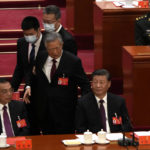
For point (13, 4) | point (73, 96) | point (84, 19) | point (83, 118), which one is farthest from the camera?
point (13, 4)

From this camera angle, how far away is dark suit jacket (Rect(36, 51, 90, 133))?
577cm

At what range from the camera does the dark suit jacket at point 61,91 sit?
5.77 m

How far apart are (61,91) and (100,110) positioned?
1.56 ft

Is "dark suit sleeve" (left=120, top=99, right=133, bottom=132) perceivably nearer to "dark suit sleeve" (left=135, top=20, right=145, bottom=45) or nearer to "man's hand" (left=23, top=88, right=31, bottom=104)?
"man's hand" (left=23, top=88, right=31, bottom=104)

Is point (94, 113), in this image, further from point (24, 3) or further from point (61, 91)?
point (24, 3)

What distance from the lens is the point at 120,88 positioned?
23.1 ft

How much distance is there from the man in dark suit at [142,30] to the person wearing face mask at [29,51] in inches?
43.2

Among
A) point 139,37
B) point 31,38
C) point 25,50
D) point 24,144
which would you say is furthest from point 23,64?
point 24,144

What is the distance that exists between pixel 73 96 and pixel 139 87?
653 millimetres

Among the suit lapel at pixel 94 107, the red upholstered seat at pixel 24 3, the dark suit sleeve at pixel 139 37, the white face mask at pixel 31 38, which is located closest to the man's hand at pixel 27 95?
the white face mask at pixel 31 38

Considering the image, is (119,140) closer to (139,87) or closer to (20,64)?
(139,87)

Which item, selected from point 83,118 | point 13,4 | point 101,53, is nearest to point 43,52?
point 83,118

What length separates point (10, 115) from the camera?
18.3 feet

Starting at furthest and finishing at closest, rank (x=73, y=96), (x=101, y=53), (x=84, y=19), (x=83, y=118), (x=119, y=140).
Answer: (x=84, y=19)
(x=101, y=53)
(x=73, y=96)
(x=83, y=118)
(x=119, y=140)
